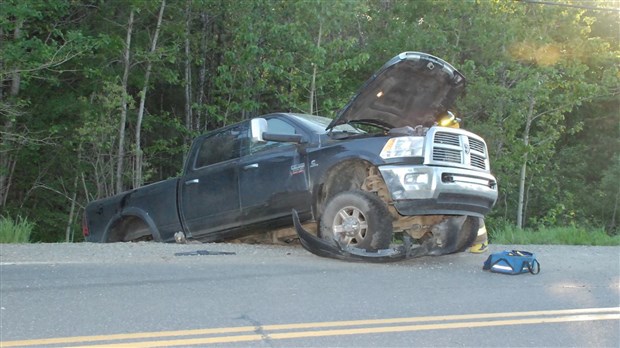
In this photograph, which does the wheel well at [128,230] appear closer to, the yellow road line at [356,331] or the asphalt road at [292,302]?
the asphalt road at [292,302]

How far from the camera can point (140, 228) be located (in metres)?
10.9

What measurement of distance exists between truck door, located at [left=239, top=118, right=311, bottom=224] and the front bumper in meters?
1.31

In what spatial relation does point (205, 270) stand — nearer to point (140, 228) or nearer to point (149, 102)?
point (140, 228)

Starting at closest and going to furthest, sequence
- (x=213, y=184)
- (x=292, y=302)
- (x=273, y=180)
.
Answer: (x=292, y=302) < (x=273, y=180) < (x=213, y=184)

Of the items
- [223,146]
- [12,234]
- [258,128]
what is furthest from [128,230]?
[258,128]

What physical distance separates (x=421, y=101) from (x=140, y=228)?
16.5ft

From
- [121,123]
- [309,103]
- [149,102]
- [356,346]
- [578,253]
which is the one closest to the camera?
[356,346]

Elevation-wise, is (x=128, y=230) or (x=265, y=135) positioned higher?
(x=265, y=135)

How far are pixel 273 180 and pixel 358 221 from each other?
1533 millimetres

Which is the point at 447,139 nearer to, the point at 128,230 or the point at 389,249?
the point at 389,249

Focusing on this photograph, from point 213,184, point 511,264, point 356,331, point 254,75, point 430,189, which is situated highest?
point 254,75

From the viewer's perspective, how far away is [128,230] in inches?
434

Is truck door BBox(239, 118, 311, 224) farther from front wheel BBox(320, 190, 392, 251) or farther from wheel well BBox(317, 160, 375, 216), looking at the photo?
front wheel BBox(320, 190, 392, 251)

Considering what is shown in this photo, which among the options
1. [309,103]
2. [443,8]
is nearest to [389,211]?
[309,103]
